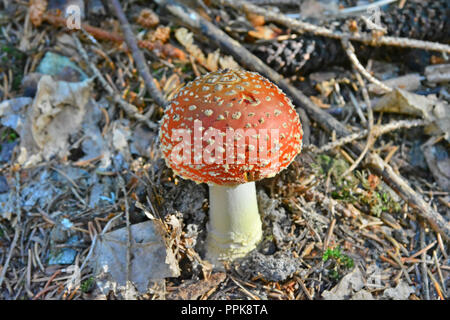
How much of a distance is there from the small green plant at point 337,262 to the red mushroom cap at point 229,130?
0.82 metres

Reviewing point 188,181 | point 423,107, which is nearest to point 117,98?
point 188,181

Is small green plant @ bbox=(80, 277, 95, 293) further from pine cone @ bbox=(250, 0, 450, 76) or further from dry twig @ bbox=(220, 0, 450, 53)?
dry twig @ bbox=(220, 0, 450, 53)

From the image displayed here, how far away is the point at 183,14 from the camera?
3.43 meters

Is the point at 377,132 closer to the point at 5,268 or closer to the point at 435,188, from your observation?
the point at 435,188

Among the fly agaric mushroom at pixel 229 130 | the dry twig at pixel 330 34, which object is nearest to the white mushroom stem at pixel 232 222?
the fly agaric mushroom at pixel 229 130

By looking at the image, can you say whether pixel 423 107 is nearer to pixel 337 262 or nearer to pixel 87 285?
pixel 337 262

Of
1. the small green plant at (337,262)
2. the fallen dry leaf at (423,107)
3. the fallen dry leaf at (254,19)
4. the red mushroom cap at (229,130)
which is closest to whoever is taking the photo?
the red mushroom cap at (229,130)

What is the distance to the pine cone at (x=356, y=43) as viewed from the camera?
3281mm

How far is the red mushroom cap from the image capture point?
1918 millimetres

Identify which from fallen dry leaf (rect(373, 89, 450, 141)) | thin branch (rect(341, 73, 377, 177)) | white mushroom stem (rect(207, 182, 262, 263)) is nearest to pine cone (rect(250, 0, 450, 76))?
thin branch (rect(341, 73, 377, 177))

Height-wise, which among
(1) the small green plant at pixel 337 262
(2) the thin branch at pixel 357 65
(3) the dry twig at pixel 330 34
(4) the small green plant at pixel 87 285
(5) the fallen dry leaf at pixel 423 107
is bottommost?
(4) the small green plant at pixel 87 285

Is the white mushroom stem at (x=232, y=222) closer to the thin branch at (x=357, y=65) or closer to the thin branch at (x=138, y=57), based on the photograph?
the thin branch at (x=138, y=57)
